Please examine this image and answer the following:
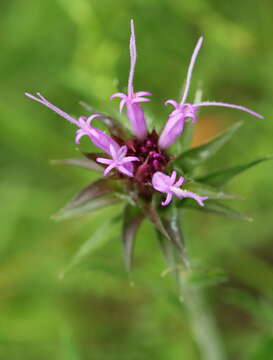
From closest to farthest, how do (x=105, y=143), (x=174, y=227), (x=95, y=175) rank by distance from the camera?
(x=105, y=143)
(x=174, y=227)
(x=95, y=175)

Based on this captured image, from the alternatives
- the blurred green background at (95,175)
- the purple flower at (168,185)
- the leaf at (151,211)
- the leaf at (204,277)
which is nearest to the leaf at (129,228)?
the leaf at (151,211)

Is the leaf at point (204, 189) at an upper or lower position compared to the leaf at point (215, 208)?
upper

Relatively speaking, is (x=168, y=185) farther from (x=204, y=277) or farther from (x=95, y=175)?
(x=95, y=175)

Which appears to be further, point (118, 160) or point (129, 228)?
Answer: point (129, 228)

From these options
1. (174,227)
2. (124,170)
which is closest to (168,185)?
(124,170)

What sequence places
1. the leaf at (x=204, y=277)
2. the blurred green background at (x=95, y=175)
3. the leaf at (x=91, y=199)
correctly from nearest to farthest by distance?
the leaf at (x=91, y=199)
the leaf at (x=204, y=277)
the blurred green background at (x=95, y=175)

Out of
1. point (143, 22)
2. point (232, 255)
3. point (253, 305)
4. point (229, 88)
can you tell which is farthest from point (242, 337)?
point (143, 22)

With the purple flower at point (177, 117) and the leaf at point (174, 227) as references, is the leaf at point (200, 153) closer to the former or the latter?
the purple flower at point (177, 117)
